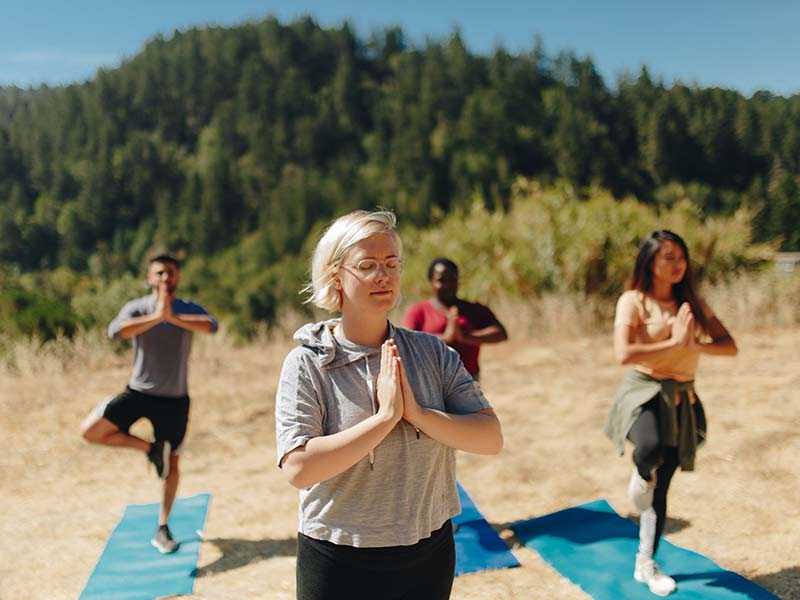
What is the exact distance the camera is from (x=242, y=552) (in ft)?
12.3

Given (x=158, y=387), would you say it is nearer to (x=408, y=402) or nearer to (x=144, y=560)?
(x=144, y=560)

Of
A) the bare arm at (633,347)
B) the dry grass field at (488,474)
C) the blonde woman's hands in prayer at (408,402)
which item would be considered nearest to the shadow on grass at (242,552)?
the dry grass field at (488,474)

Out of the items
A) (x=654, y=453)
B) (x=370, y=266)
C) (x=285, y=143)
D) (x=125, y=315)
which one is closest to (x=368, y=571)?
(x=370, y=266)

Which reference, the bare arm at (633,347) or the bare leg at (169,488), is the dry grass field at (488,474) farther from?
the bare arm at (633,347)

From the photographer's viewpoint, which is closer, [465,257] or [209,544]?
[209,544]

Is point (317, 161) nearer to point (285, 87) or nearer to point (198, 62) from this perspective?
point (285, 87)

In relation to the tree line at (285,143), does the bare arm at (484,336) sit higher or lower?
lower

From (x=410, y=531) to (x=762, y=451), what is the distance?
4116 mm

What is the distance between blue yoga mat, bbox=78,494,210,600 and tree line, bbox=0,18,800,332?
1610 inches

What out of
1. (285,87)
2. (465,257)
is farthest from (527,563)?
(285,87)

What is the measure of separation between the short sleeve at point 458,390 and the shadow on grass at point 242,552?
242 centimetres

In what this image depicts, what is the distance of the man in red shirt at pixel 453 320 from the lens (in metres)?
3.70

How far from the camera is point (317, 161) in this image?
7631cm

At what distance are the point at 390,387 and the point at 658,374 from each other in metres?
1.86
